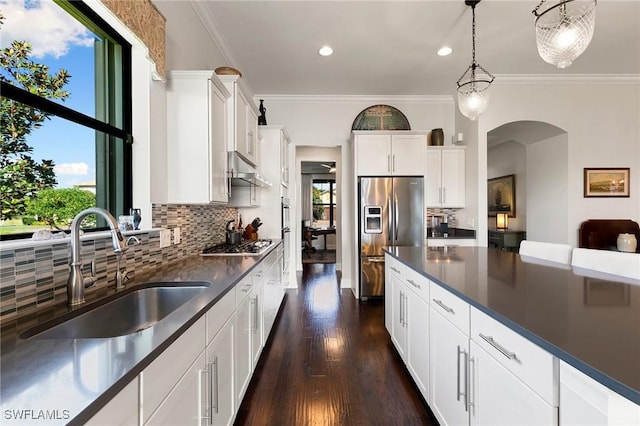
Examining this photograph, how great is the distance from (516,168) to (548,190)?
1.47 meters

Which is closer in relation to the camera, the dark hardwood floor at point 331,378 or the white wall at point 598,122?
the dark hardwood floor at point 331,378

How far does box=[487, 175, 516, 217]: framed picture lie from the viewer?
5.94 meters

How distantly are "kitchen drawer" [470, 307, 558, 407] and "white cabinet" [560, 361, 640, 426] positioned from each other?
1.2 inches

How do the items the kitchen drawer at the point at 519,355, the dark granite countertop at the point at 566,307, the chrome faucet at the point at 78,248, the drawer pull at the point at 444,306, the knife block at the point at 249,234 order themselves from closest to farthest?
the dark granite countertop at the point at 566,307, the kitchen drawer at the point at 519,355, the chrome faucet at the point at 78,248, the drawer pull at the point at 444,306, the knife block at the point at 249,234

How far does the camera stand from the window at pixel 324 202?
9.20 metres

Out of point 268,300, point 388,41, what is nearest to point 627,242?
point 388,41

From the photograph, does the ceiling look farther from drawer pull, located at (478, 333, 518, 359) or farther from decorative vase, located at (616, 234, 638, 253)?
drawer pull, located at (478, 333, 518, 359)

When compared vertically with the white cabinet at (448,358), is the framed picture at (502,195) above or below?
above

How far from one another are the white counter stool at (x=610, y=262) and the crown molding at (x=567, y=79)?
3.13 m

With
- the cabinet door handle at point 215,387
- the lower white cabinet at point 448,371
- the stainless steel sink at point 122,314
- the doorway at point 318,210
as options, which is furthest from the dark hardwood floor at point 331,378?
the doorway at point 318,210

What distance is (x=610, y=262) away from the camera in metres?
1.59

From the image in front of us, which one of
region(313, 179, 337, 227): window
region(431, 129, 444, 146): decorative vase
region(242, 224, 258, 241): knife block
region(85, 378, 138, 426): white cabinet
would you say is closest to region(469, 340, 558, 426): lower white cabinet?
region(85, 378, 138, 426): white cabinet

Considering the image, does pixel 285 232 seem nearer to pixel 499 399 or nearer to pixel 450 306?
pixel 450 306

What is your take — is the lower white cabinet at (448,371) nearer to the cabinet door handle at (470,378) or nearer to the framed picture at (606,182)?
the cabinet door handle at (470,378)
